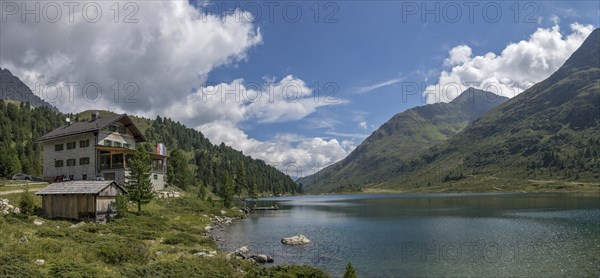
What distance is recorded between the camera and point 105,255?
3228 centimetres

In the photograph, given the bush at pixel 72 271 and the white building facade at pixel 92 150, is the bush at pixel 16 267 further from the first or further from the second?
the white building facade at pixel 92 150

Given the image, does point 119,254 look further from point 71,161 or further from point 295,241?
point 71,161

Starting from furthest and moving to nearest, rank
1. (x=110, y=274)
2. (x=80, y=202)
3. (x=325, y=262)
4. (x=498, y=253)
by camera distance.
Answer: (x=80, y=202) < (x=498, y=253) < (x=325, y=262) < (x=110, y=274)

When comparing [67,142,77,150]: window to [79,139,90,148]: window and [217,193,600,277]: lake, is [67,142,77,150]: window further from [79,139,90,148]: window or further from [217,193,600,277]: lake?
[217,193,600,277]: lake

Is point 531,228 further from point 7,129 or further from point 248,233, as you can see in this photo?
point 7,129

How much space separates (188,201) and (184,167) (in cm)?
6131

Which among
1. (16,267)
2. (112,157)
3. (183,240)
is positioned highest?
(112,157)

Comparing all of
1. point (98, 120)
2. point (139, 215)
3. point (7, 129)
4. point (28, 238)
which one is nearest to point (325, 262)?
point (28, 238)

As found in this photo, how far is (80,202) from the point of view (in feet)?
177

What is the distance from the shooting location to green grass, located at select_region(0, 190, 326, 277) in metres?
26.8

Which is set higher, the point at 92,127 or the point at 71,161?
the point at 92,127

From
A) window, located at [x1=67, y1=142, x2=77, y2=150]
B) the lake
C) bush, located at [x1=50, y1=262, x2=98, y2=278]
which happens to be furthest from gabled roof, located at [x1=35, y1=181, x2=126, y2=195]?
bush, located at [x1=50, y1=262, x2=98, y2=278]

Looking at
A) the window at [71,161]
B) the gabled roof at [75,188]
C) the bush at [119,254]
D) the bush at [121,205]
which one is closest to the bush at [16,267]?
the bush at [119,254]

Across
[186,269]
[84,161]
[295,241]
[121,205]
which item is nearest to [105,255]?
[186,269]
